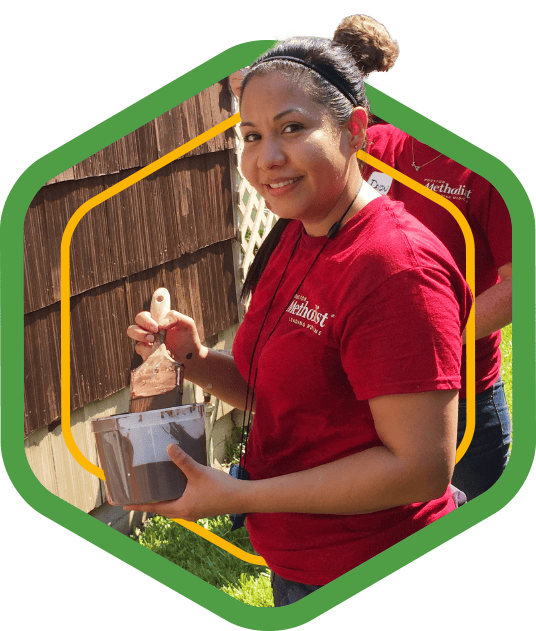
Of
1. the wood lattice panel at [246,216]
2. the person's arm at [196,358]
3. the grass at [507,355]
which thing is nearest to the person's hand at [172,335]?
the person's arm at [196,358]

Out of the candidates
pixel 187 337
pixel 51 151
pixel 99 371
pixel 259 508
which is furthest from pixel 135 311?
pixel 259 508

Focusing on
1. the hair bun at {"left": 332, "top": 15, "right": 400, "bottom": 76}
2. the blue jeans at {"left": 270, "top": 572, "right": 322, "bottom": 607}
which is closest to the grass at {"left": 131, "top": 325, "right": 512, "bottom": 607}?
the blue jeans at {"left": 270, "top": 572, "right": 322, "bottom": 607}

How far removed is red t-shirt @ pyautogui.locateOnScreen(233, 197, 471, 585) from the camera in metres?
1.00

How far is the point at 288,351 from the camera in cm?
115

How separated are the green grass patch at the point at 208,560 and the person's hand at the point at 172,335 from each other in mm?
1135

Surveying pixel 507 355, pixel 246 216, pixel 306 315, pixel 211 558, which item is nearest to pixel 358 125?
pixel 306 315

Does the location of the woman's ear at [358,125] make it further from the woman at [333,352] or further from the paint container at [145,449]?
the paint container at [145,449]

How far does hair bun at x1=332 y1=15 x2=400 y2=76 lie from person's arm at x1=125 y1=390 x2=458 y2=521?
82 centimetres

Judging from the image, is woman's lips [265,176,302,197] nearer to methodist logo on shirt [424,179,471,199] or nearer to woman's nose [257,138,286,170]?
woman's nose [257,138,286,170]

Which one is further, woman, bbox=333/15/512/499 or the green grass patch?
the green grass patch

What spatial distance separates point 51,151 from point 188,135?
1.10m

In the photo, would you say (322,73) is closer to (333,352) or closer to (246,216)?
(333,352)

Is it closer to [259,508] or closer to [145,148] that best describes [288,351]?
[259,508]

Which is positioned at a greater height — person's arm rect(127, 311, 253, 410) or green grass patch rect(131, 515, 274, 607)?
person's arm rect(127, 311, 253, 410)
